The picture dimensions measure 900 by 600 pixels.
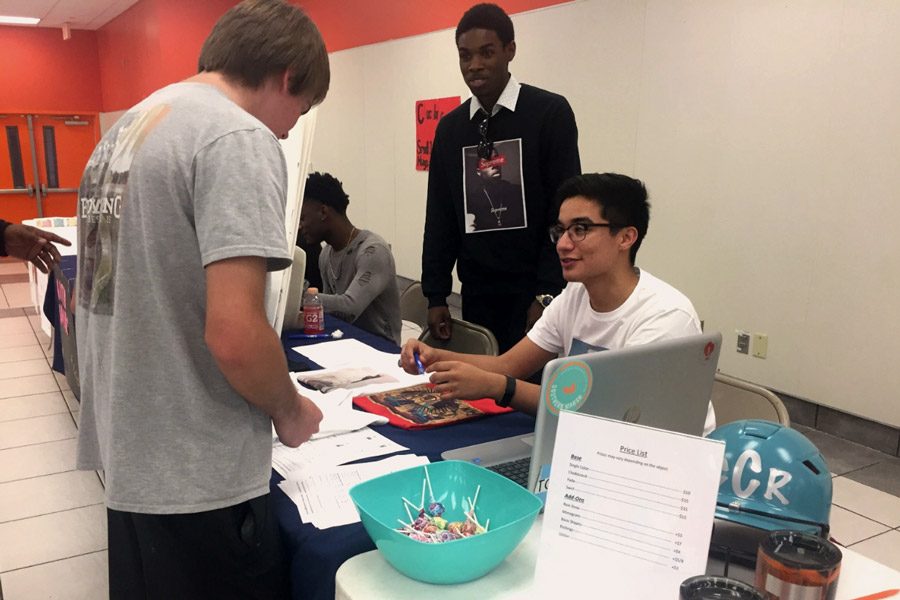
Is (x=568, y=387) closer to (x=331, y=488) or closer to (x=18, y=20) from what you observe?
(x=331, y=488)

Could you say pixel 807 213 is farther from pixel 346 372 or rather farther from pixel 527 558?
pixel 527 558

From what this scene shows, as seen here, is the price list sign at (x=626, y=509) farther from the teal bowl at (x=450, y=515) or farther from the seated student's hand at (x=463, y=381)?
the seated student's hand at (x=463, y=381)

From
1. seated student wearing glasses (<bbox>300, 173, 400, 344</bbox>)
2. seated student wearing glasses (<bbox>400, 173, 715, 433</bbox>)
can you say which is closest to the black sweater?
seated student wearing glasses (<bbox>300, 173, 400, 344</bbox>)

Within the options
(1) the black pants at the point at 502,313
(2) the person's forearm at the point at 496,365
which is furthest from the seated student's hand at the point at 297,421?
(1) the black pants at the point at 502,313

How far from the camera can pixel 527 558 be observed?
1.09 meters

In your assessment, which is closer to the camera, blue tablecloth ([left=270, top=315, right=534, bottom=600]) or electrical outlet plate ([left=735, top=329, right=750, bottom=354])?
blue tablecloth ([left=270, top=315, right=534, bottom=600])

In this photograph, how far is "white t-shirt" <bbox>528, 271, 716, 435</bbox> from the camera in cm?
159

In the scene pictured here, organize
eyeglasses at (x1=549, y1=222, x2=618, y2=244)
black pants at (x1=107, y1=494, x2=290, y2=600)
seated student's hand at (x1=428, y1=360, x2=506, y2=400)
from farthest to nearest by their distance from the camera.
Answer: eyeglasses at (x1=549, y1=222, x2=618, y2=244)
seated student's hand at (x1=428, y1=360, x2=506, y2=400)
black pants at (x1=107, y1=494, x2=290, y2=600)

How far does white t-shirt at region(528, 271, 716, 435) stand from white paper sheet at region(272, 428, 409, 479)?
0.57 meters

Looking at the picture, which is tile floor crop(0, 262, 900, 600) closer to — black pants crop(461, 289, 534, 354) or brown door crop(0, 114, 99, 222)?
black pants crop(461, 289, 534, 354)

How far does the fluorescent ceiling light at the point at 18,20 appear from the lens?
9297mm

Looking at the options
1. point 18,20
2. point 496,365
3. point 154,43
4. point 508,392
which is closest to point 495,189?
point 496,365

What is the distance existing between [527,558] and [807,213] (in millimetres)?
2922

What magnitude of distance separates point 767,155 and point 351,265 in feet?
7.04
